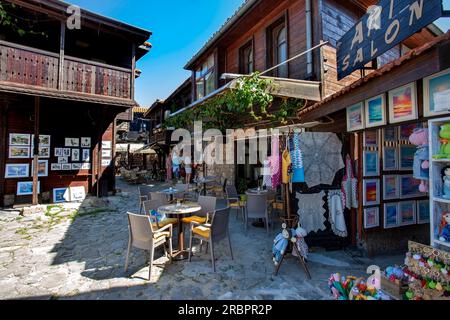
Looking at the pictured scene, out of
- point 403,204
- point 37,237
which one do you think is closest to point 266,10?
point 403,204

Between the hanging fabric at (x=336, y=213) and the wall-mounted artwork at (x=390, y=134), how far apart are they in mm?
→ 1499

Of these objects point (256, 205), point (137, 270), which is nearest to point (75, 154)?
point (137, 270)

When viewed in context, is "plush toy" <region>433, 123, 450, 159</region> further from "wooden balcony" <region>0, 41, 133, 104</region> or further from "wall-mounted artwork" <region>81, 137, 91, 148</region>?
"wall-mounted artwork" <region>81, 137, 91, 148</region>

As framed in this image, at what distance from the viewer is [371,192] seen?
15.3 feet

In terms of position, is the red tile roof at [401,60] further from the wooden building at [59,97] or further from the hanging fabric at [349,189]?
the wooden building at [59,97]

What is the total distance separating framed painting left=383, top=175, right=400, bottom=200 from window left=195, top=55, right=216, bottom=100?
7794 millimetres

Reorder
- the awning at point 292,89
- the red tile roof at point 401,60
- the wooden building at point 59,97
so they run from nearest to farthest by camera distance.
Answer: the red tile roof at point 401,60, the awning at point 292,89, the wooden building at point 59,97

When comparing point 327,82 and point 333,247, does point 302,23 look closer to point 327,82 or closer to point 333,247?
point 327,82

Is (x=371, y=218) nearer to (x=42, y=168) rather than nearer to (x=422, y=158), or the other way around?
(x=422, y=158)

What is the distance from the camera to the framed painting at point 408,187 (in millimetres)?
4887

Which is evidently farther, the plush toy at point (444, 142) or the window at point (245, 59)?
the window at point (245, 59)

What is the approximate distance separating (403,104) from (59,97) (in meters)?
9.33

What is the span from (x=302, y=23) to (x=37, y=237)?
8.77 metres

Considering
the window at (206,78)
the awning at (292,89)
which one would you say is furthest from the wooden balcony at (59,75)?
the awning at (292,89)
